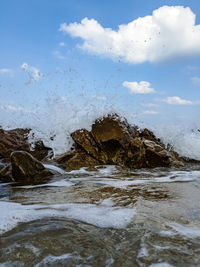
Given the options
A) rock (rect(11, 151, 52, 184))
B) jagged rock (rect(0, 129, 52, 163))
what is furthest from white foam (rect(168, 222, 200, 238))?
jagged rock (rect(0, 129, 52, 163))

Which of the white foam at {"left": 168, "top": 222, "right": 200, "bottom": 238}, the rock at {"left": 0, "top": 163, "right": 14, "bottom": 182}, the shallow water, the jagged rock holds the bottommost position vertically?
the white foam at {"left": 168, "top": 222, "right": 200, "bottom": 238}

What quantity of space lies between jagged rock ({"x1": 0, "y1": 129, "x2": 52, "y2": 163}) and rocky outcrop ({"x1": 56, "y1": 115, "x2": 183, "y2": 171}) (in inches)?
51.3

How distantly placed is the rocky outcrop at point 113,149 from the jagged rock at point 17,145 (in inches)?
51.3

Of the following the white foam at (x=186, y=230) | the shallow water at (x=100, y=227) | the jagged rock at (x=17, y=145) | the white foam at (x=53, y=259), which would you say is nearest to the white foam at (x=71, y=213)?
the shallow water at (x=100, y=227)

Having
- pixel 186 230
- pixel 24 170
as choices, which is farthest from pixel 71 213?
pixel 24 170

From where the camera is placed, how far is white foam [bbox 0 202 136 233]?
2.03 m

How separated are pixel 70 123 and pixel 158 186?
4462mm

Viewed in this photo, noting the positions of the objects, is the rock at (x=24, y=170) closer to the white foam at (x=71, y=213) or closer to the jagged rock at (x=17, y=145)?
the white foam at (x=71, y=213)

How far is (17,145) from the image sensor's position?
7094 millimetres

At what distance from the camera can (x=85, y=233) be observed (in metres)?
1.81

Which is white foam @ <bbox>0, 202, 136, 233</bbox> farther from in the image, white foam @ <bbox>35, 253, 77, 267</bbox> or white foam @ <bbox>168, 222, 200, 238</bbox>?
white foam @ <bbox>35, 253, 77, 267</bbox>

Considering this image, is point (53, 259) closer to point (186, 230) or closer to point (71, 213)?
point (71, 213)

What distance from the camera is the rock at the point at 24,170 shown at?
4211 millimetres

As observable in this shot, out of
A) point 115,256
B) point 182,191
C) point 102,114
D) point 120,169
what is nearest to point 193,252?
point 115,256
